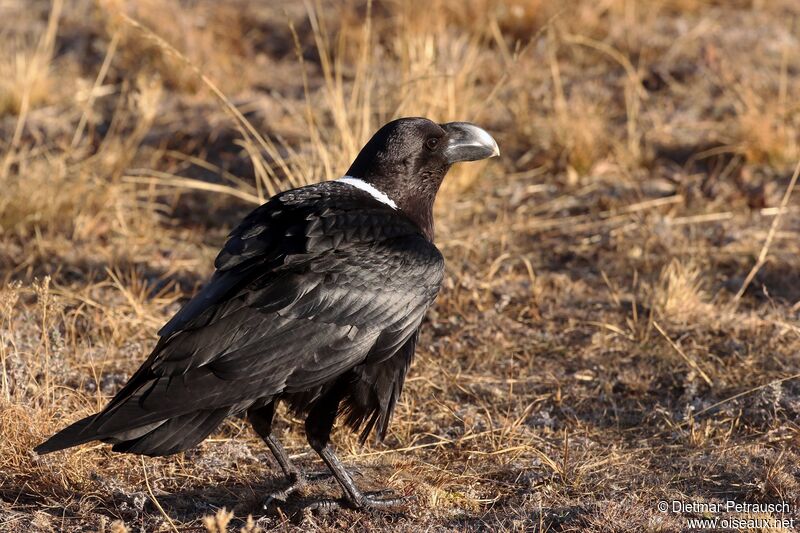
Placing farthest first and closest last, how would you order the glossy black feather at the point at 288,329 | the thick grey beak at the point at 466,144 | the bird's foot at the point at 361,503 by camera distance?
1. the thick grey beak at the point at 466,144
2. the bird's foot at the point at 361,503
3. the glossy black feather at the point at 288,329

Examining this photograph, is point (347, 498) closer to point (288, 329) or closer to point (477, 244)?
point (288, 329)

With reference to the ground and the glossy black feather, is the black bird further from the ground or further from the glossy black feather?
the ground

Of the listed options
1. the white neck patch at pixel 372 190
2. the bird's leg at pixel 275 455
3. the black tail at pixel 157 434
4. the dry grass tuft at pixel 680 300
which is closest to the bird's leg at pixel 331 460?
the bird's leg at pixel 275 455

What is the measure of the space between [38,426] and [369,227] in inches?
61.3

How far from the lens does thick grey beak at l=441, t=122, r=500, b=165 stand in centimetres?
490

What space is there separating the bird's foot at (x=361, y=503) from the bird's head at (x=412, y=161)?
121 cm

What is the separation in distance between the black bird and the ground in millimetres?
427

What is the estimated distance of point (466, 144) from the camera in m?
4.91

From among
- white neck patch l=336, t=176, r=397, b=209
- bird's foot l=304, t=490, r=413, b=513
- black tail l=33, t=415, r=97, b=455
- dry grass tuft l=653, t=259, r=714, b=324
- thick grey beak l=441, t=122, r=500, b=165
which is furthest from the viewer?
dry grass tuft l=653, t=259, r=714, b=324

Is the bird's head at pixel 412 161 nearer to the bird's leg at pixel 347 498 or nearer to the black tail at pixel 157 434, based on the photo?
the bird's leg at pixel 347 498

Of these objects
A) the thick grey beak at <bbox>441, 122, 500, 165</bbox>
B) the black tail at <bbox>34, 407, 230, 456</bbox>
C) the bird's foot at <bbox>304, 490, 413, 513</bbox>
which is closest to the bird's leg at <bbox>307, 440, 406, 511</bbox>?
the bird's foot at <bbox>304, 490, 413, 513</bbox>

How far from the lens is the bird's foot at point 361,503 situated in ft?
13.9

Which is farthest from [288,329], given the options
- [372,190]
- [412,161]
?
[412,161]

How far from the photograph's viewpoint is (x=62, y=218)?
6582 millimetres
